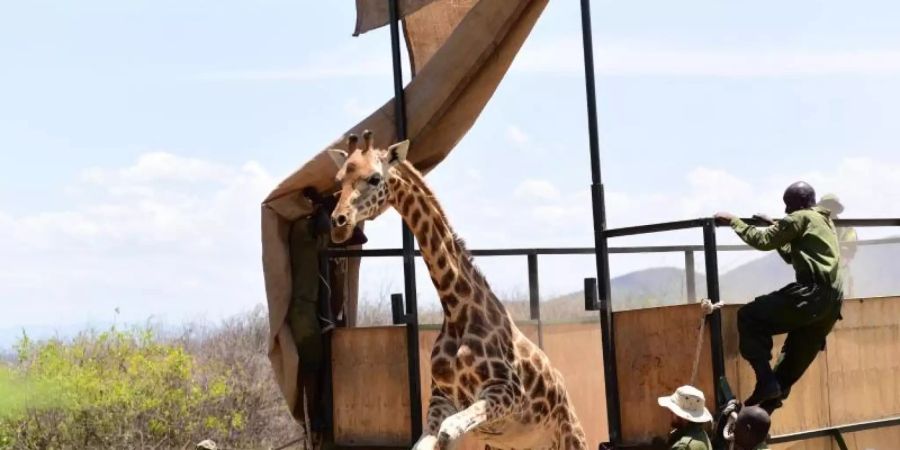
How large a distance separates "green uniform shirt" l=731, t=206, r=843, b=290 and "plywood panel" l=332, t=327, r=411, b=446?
2.28m

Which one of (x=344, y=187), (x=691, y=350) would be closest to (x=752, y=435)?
(x=691, y=350)

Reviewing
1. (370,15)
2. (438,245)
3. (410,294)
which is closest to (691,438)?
(438,245)

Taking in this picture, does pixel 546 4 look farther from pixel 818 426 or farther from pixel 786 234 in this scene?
pixel 818 426

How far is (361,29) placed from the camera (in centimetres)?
920

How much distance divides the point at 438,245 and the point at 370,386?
108cm

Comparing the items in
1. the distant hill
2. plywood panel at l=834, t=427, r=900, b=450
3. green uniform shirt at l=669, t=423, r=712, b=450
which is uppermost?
the distant hill

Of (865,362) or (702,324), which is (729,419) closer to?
(702,324)

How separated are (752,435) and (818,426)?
213cm

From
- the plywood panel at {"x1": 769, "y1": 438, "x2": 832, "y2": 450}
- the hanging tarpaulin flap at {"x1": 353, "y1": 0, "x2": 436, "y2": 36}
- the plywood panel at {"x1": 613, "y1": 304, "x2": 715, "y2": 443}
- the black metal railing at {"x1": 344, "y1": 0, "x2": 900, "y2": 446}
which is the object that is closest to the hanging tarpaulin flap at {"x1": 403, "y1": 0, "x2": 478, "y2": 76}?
the hanging tarpaulin flap at {"x1": 353, "y1": 0, "x2": 436, "y2": 36}

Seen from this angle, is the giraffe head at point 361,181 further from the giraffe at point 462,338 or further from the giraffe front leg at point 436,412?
the giraffe front leg at point 436,412

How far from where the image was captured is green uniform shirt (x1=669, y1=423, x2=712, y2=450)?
6.36m

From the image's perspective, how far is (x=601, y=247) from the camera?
779cm

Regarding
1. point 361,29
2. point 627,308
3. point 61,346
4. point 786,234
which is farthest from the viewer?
point 61,346

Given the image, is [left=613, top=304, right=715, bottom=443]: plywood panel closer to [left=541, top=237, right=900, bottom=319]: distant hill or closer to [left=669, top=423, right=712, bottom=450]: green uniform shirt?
[left=541, top=237, right=900, bottom=319]: distant hill
